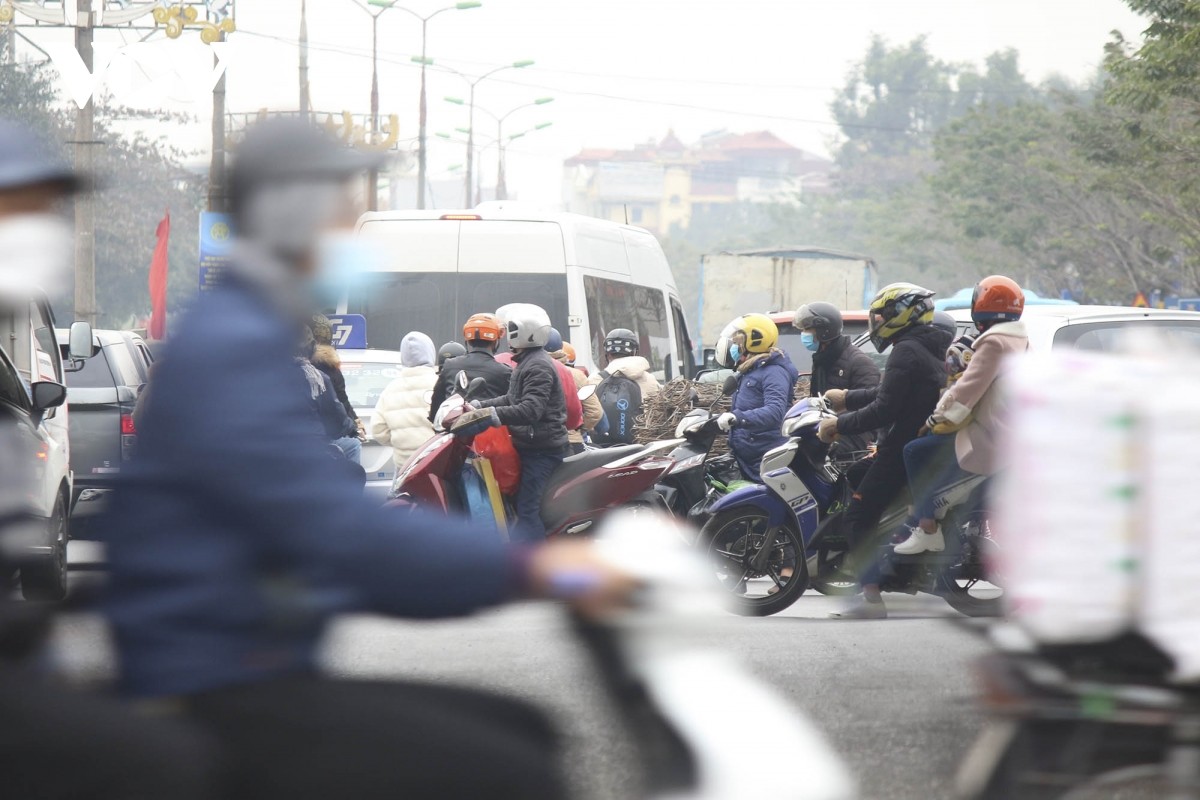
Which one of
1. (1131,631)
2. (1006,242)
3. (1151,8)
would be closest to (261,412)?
(1131,631)

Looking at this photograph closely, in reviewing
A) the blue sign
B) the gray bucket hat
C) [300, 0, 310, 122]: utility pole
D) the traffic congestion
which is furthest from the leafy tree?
the gray bucket hat

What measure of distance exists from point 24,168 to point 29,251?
0.12m

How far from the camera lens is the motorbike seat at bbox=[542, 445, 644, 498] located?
10070 millimetres

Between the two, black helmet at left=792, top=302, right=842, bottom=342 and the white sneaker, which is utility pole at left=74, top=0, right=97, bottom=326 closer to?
black helmet at left=792, top=302, right=842, bottom=342

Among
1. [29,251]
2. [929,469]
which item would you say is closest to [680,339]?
[929,469]

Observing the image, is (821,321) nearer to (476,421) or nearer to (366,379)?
(476,421)

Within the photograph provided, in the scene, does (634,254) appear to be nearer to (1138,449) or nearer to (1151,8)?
(1151,8)

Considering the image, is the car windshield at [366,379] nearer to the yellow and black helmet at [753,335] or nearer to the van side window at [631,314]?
the van side window at [631,314]

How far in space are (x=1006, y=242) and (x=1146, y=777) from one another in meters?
50.2

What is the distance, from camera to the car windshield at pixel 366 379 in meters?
13.8

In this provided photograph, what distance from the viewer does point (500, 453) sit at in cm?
1020

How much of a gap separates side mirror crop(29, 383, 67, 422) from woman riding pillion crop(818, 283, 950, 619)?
3976 millimetres

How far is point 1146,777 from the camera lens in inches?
117

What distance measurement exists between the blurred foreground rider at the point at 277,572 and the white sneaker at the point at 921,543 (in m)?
5.83
